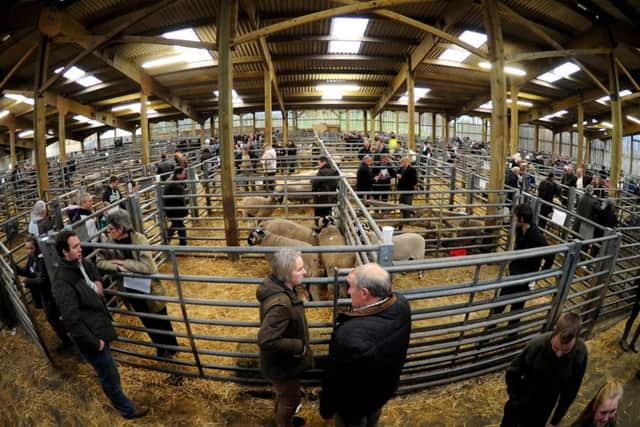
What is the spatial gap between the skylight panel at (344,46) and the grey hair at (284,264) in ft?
39.5

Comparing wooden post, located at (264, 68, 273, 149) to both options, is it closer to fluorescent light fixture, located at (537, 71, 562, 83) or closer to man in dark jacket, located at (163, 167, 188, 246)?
man in dark jacket, located at (163, 167, 188, 246)

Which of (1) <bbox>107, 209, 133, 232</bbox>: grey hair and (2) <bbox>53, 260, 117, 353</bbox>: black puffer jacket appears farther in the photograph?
(1) <bbox>107, 209, 133, 232</bbox>: grey hair

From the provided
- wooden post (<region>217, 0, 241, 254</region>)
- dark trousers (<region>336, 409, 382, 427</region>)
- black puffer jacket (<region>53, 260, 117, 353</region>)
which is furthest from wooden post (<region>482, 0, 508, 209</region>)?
black puffer jacket (<region>53, 260, 117, 353</region>)

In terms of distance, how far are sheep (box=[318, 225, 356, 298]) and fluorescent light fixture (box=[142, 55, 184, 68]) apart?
11544 millimetres

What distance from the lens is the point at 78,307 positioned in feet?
9.82

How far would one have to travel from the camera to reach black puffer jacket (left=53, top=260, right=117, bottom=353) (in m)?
2.95

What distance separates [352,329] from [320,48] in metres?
13.8

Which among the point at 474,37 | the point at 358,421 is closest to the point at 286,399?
the point at 358,421

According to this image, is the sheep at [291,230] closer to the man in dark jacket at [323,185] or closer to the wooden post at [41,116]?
the man in dark jacket at [323,185]

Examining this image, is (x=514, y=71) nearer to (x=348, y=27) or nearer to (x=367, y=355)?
(x=348, y=27)

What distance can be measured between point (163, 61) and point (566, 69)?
17.8 meters

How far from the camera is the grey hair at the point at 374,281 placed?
2229 millimetres

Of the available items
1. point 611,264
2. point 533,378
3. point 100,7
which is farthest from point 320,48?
point 533,378

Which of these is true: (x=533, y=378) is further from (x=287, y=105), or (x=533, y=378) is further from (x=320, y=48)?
(x=287, y=105)
